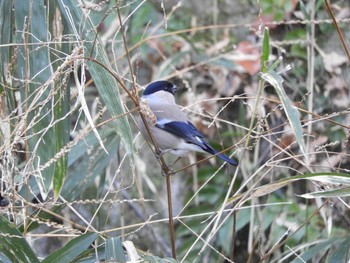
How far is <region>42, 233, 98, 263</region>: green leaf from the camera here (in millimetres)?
2119

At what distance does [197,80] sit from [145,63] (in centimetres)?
34

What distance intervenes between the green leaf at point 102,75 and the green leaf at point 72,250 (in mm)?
287

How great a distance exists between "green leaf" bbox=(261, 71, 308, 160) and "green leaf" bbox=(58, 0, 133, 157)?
0.39m

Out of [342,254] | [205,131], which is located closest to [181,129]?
[342,254]

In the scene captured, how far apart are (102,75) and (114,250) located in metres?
0.45

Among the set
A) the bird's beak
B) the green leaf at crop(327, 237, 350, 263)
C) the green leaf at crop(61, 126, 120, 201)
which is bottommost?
the green leaf at crop(327, 237, 350, 263)

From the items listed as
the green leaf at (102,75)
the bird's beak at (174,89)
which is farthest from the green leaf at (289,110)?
the bird's beak at (174,89)

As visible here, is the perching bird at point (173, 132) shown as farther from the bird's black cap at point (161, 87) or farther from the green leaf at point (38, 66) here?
the green leaf at point (38, 66)

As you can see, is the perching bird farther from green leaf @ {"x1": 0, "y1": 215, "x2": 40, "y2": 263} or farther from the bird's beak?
green leaf @ {"x1": 0, "y1": 215, "x2": 40, "y2": 263}

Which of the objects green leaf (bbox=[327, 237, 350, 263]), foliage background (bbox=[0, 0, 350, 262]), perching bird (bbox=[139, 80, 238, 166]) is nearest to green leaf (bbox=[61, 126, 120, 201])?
foliage background (bbox=[0, 0, 350, 262])

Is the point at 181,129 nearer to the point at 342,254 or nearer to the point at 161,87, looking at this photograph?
the point at 161,87

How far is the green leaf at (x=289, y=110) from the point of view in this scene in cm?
176

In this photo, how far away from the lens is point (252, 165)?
13.6 feet

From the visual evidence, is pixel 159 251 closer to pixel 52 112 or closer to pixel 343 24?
pixel 343 24
